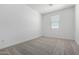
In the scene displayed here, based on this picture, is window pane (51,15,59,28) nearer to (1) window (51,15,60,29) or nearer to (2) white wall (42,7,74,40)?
(1) window (51,15,60,29)

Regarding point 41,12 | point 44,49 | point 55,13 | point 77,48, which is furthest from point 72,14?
point 44,49

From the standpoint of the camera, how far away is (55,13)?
2.16 metres

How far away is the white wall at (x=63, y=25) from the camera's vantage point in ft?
6.92

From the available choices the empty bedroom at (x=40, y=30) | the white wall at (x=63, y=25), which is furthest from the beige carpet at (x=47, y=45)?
the white wall at (x=63, y=25)

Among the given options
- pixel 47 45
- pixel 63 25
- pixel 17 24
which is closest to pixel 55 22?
pixel 63 25

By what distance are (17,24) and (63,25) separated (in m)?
1.72

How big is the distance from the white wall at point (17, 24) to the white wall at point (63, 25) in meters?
0.24

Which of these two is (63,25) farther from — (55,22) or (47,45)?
(47,45)

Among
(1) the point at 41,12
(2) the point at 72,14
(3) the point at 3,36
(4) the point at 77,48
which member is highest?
(1) the point at 41,12

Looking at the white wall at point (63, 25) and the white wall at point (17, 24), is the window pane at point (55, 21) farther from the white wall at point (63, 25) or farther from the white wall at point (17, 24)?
the white wall at point (17, 24)

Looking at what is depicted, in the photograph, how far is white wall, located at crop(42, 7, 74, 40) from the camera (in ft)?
6.92

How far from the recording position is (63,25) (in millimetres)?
2170
